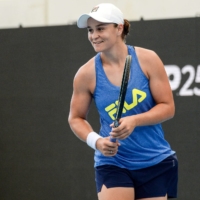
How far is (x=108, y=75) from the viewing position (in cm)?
362

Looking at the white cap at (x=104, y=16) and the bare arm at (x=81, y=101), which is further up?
the white cap at (x=104, y=16)

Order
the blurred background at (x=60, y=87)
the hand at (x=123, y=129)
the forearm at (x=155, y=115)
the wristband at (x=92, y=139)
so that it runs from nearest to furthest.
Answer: the hand at (x=123, y=129), the forearm at (x=155, y=115), the wristband at (x=92, y=139), the blurred background at (x=60, y=87)

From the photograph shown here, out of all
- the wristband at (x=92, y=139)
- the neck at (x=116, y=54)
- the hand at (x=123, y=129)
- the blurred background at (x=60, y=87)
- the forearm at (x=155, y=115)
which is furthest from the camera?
the blurred background at (x=60, y=87)

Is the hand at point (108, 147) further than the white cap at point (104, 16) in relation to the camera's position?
No

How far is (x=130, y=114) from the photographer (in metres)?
3.53

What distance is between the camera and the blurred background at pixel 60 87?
584 cm

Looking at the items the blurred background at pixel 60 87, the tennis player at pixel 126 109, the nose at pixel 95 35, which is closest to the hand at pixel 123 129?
the tennis player at pixel 126 109

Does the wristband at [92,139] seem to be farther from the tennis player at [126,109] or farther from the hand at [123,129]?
the hand at [123,129]

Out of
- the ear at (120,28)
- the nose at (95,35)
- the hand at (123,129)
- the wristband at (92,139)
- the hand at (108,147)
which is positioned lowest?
the hand at (108,147)

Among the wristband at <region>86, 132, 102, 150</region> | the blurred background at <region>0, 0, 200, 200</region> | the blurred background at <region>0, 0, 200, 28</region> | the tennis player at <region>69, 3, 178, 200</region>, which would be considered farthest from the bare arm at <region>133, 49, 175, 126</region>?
the blurred background at <region>0, 0, 200, 28</region>

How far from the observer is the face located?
11.6ft

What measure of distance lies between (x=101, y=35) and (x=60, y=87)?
2862 mm

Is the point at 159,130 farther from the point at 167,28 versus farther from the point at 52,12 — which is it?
the point at 52,12

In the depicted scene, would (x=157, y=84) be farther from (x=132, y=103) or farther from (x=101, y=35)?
(x=101, y=35)
